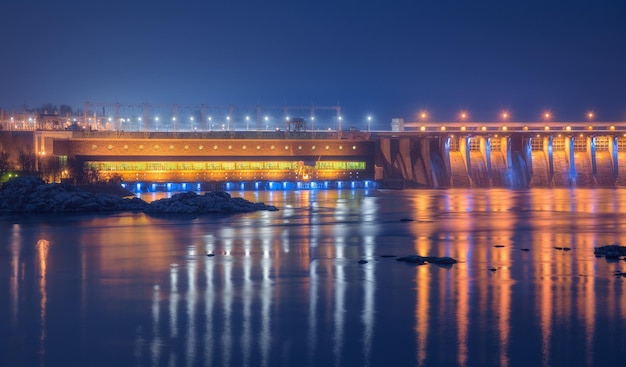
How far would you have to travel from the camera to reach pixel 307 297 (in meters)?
15.4

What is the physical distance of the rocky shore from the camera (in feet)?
124

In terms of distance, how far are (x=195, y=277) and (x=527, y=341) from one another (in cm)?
843

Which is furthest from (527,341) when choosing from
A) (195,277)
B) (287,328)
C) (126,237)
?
(126,237)

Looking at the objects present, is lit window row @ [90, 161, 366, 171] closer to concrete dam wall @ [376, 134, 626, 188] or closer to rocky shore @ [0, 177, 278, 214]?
concrete dam wall @ [376, 134, 626, 188]

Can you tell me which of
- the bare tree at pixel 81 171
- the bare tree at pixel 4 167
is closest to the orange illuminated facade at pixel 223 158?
the bare tree at pixel 81 171

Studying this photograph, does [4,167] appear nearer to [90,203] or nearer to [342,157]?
[90,203]

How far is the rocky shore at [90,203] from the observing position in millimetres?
37844

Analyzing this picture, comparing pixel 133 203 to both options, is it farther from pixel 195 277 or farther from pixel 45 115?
pixel 45 115

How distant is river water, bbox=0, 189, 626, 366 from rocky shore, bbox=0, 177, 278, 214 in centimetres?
860

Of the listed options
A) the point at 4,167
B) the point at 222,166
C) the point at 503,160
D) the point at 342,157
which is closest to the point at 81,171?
the point at 4,167

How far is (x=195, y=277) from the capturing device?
1778 cm

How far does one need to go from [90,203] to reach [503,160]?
47771 millimetres

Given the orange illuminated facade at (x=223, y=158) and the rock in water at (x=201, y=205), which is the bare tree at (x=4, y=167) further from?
the rock in water at (x=201, y=205)

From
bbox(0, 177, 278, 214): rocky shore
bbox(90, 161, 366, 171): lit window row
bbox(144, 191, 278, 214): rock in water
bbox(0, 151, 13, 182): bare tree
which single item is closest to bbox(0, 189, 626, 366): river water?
bbox(144, 191, 278, 214): rock in water
